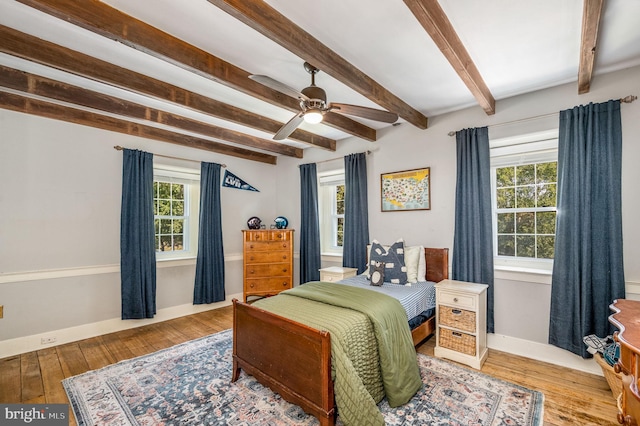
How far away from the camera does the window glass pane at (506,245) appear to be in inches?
124

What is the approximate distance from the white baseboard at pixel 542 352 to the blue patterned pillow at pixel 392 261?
3.61ft

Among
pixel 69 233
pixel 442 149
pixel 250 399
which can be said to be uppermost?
pixel 442 149

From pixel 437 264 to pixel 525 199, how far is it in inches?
44.9

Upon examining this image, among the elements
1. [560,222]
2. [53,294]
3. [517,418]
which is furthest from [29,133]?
[560,222]

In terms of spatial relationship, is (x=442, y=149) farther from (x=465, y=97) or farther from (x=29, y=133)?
(x=29, y=133)

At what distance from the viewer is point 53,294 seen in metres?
3.20

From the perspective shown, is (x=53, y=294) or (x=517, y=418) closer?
(x=517, y=418)

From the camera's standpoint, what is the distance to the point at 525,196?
121 inches

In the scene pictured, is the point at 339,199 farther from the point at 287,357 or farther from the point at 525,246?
the point at 287,357

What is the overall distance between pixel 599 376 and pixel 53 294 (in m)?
5.39

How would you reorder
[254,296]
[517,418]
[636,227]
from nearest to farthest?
[517,418] → [636,227] → [254,296]

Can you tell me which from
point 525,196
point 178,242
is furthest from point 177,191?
point 525,196

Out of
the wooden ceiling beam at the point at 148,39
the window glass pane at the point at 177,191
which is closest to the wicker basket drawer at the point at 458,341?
the wooden ceiling beam at the point at 148,39

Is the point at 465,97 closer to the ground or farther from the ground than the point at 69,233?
farther from the ground
